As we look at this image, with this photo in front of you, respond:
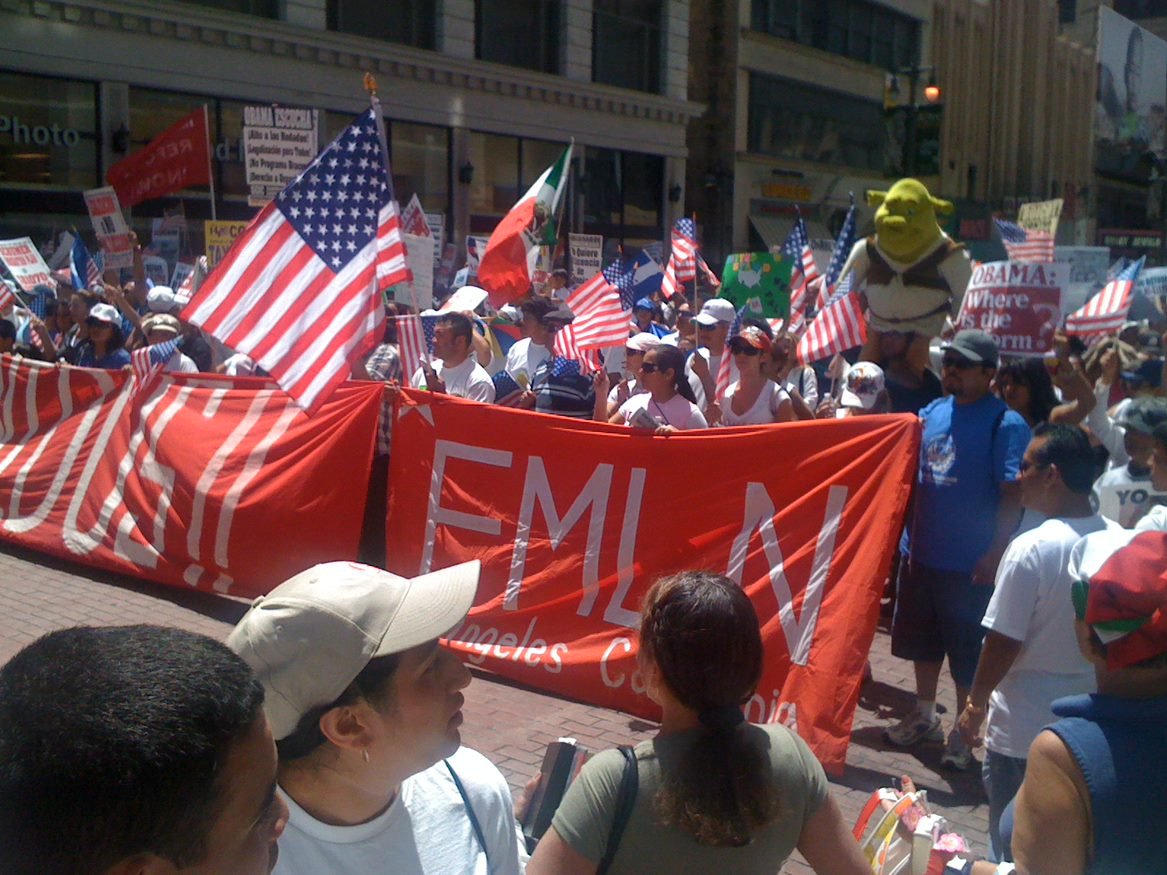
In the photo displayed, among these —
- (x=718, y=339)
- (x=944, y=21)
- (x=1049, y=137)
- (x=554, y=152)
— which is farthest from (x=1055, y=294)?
(x=1049, y=137)

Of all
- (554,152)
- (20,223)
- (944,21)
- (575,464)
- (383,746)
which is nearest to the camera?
(383,746)

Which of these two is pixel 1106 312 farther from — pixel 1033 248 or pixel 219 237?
pixel 219 237

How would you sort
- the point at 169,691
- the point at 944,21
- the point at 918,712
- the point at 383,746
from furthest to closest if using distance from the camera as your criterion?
the point at 944,21, the point at 918,712, the point at 383,746, the point at 169,691

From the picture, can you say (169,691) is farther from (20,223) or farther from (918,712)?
(20,223)

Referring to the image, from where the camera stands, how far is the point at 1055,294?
286 inches

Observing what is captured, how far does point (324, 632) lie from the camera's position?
2025 mm

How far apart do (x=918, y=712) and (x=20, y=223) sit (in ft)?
62.4

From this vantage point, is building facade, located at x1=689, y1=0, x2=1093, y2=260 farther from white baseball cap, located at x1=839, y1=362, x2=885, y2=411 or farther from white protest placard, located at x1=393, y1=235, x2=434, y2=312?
white baseball cap, located at x1=839, y1=362, x2=885, y2=411

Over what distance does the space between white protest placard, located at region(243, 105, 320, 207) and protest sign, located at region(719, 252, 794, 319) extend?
404cm

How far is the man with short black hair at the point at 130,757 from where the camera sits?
120cm

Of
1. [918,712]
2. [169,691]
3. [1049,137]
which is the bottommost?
[918,712]

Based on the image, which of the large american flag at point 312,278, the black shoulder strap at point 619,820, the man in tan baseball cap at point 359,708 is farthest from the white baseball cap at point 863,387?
the man in tan baseball cap at point 359,708

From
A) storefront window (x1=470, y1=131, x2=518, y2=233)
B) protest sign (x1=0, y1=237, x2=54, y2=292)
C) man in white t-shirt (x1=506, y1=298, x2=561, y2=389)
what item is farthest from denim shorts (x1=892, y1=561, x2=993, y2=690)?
storefront window (x1=470, y1=131, x2=518, y2=233)

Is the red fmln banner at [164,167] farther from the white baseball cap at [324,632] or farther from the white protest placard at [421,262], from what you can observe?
the white baseball cap at [324,632]
